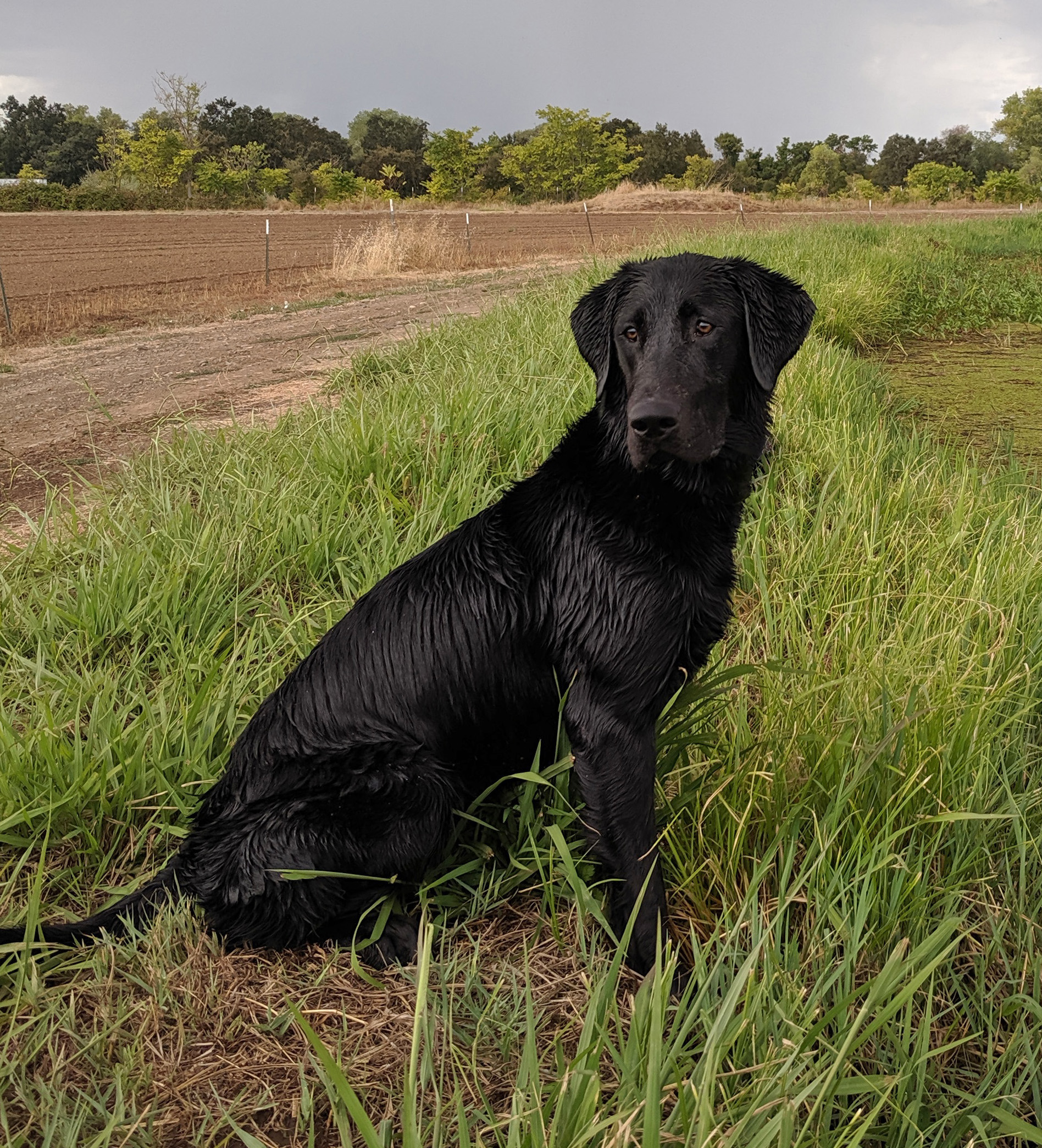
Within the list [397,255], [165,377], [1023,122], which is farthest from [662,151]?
[165,377]

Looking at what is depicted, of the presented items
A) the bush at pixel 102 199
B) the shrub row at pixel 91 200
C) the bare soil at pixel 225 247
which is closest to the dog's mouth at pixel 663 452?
the bare soil at pixel 225 247

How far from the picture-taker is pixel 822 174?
61688 mm

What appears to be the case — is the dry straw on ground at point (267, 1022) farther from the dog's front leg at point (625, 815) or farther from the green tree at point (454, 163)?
the green tree at point (454, 163)

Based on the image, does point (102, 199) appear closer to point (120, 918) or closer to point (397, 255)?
point (397, 255)

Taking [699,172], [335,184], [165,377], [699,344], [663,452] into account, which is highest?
[699,172]

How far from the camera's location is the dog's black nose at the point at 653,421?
5.84 ft

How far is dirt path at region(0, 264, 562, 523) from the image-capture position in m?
5.56

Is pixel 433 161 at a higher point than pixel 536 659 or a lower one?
higher

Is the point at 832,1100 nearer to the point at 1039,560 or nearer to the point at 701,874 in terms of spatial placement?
the point at 701,874

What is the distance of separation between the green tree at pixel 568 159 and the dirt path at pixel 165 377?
46331mm

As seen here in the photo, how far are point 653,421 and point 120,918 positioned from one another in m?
→ 1.58

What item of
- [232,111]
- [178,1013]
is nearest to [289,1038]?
[178,1013]

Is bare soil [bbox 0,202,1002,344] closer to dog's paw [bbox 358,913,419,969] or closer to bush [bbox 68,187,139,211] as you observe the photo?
bush [bbox 68,187,139,211]

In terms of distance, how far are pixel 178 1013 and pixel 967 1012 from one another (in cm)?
160
